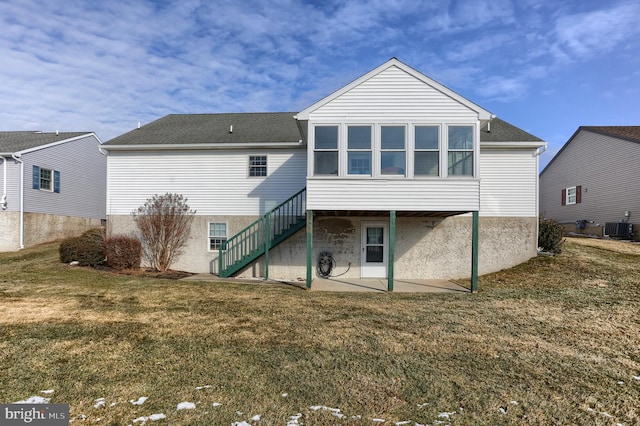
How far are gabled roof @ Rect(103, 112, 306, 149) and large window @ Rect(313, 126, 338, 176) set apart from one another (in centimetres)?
121

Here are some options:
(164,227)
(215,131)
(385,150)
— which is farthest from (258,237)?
(385,150)

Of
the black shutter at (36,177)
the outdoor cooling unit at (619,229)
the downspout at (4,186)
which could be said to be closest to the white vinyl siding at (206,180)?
the black shutter at (36,177)

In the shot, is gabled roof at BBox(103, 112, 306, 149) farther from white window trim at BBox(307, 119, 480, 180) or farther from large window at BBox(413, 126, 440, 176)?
large window at BBox(413, 126, 440, 176)

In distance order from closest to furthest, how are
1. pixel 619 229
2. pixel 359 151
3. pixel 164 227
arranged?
1. pixel 359 151
2. pixel 164 227
3. pixel 619 229

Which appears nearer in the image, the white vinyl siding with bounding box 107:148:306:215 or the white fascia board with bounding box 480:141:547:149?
the white fascia board with bounding box 480:141:547:149

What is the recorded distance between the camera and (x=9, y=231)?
51.2 ft

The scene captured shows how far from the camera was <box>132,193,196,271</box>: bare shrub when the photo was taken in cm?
1232

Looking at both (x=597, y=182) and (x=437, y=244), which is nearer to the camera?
(x=437, y=244)

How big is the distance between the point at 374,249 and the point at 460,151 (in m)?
4.31

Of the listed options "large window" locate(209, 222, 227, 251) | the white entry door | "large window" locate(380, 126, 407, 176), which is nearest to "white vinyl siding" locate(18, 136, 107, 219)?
"large window" locate(209, 222, 227, 251)

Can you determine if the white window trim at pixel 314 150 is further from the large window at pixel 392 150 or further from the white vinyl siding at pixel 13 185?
the white vinyl siding at pixel 13 185

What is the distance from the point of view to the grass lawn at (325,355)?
11.1ft

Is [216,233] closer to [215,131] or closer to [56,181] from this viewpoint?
[215,131]

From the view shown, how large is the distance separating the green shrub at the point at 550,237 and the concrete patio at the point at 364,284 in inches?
158
